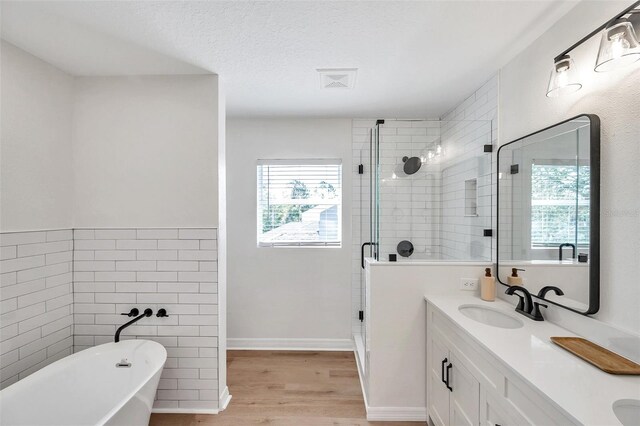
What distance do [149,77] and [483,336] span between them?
9.15 feet

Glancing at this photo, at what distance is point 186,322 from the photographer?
2260 millimetres

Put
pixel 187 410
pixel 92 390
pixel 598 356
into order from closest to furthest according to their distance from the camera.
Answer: pixel 598 356 < pixel 92 390 < pixel 187 410

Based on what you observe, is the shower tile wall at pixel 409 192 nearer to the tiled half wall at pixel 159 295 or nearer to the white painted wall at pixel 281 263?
the white painted wall at pixel 281 263

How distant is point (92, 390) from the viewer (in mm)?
1893

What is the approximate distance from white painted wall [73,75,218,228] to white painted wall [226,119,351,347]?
1.03 meters

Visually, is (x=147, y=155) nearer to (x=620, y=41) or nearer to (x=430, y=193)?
(x=430, y=193)

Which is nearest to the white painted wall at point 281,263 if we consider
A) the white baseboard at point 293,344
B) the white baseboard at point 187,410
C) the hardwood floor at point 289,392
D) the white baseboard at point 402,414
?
the white baseboard at point 293,344

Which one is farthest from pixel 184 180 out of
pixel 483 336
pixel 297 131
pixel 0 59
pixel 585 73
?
pixel 585 73

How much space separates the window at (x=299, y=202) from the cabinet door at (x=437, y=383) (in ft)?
5.01

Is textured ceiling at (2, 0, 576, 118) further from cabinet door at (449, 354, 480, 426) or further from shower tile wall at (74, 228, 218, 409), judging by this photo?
cabinet door at (449, 354, 480, 426)

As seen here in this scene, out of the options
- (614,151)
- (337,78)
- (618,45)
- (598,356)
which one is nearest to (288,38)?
(337,78)

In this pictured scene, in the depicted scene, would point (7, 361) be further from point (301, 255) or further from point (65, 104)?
point (301, 255)

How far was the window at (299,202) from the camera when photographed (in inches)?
130

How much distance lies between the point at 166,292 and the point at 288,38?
1.99m
